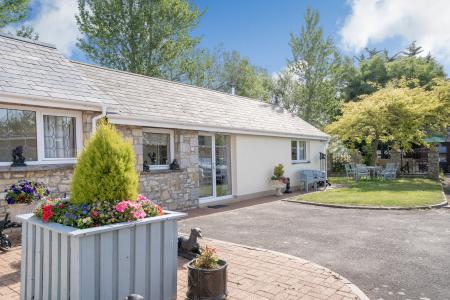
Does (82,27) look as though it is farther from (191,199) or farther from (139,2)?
(191,199)

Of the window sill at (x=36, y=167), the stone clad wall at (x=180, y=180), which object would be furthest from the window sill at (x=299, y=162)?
the window sill at (x=36, y=167)

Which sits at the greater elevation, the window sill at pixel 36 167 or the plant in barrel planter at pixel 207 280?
the window sill at pixel 36 167

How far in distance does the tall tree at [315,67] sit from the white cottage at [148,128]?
13029 mm

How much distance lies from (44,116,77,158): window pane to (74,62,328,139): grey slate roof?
144 cm

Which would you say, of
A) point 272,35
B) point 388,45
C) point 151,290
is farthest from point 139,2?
point 388,45

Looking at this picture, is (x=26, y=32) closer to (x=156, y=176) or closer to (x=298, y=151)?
(x=156, y=176)

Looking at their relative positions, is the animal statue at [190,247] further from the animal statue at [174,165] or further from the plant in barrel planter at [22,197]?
the animal statue at [174,165]

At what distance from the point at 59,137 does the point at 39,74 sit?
5.04 feet

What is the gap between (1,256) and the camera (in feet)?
18.6

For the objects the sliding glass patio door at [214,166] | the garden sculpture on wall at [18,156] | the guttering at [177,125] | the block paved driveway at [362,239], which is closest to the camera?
the block paved driveway at [362,239]

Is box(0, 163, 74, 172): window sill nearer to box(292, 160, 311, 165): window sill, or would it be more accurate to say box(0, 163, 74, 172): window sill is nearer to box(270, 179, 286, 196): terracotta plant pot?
box(270, 179, 286, 196): terracotta plant pot

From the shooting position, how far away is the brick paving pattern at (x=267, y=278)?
4.27 m

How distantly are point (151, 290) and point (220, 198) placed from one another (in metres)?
8.85

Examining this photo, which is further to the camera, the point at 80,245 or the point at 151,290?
the point at 151,290
